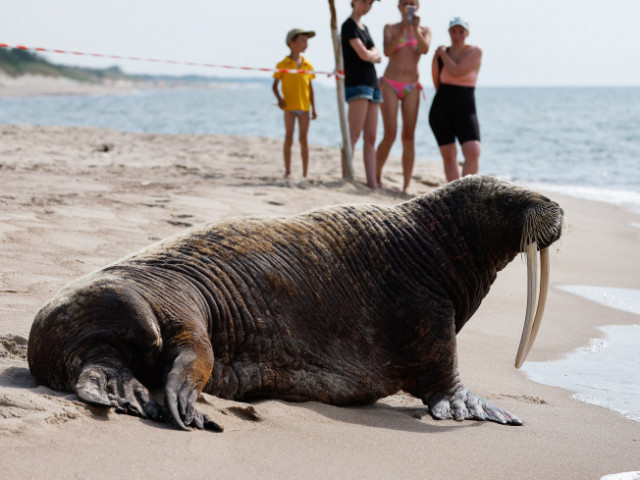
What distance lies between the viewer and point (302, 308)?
3998 mm

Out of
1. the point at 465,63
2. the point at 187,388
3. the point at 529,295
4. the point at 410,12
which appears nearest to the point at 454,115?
the point at 465,63

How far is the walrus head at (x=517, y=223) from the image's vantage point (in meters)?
4.16

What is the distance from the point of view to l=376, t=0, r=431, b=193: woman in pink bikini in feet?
32.7

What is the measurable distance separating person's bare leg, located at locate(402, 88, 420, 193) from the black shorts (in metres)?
0.92

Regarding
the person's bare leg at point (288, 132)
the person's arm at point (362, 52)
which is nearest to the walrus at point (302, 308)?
the person's arm at point (362, 52)

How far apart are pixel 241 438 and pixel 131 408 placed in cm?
41

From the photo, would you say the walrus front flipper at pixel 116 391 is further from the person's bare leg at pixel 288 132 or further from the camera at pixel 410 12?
the person's bare leg at pixel 288 132

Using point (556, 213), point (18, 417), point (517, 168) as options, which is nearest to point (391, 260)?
point (556, 213)

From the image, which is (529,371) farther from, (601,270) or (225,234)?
(601,270)

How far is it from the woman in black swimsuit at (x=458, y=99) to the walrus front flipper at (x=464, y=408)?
537 centimetres

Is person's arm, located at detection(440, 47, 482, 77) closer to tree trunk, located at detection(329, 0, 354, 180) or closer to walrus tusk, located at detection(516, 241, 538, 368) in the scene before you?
tree trunk, located at detection(329, 0, 354, 180)

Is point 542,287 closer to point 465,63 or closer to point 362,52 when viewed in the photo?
point 465,63

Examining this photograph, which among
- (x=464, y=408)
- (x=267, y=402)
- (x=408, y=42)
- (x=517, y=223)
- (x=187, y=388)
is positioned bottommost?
(x=464, y=408)

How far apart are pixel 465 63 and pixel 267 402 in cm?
637
